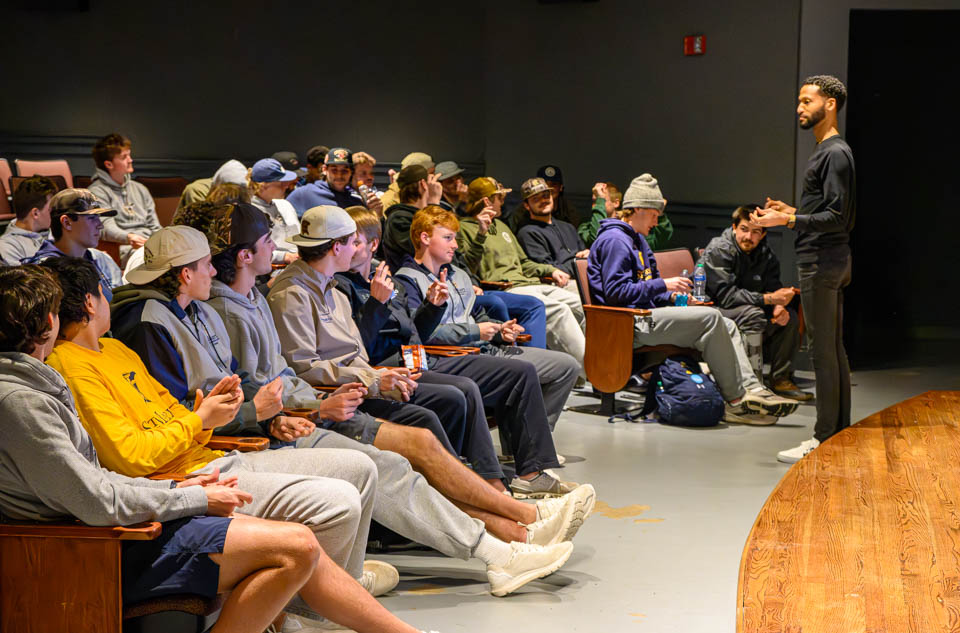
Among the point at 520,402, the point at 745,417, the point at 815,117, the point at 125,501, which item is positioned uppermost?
the point at 815,117

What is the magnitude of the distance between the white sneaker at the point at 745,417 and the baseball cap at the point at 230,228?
3.16 m

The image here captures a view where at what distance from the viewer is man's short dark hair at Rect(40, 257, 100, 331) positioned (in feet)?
7.61

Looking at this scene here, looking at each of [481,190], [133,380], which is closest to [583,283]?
[481,190]

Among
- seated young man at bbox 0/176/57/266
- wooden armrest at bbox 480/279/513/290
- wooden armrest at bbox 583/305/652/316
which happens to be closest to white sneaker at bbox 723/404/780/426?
wooden armrest at bbox 583/305/652/316

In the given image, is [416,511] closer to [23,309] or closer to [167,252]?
[167,252]

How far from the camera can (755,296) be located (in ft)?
19.8

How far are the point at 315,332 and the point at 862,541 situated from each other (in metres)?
1.84

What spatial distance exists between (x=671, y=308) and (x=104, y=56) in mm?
5543

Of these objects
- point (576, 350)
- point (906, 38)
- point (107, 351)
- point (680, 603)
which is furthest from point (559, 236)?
point (107, 351)

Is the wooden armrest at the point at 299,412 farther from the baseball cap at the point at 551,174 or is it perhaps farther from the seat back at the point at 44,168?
the seat back at the point at 44,168

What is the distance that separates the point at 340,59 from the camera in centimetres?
909

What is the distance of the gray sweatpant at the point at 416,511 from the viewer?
9.84ft

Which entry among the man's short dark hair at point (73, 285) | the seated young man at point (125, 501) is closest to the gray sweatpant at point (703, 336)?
the seated young man at point (125, 501)

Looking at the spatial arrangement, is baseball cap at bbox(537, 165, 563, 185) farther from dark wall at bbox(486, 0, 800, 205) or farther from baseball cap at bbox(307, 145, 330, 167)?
baseball cap at bbox(307, 145, 330, 167)
